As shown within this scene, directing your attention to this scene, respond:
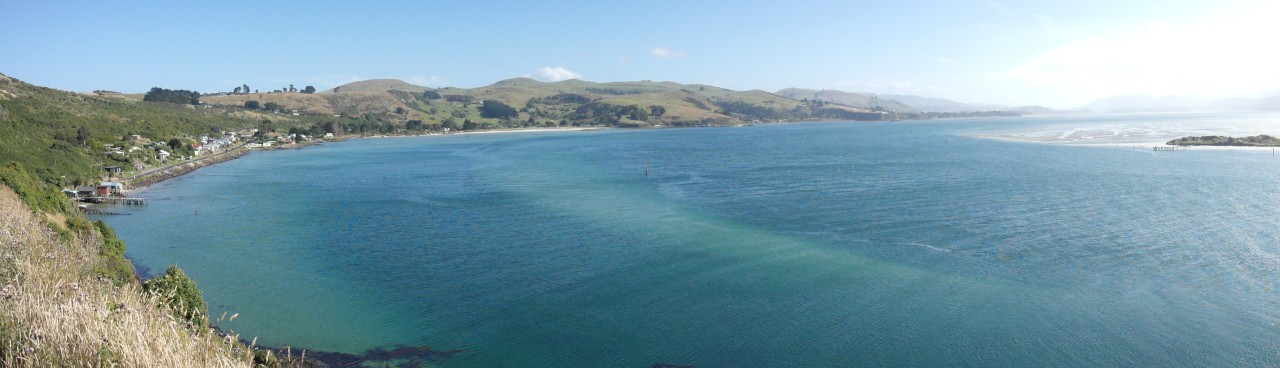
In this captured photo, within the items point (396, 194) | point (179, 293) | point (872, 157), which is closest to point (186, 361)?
point (179, 293)

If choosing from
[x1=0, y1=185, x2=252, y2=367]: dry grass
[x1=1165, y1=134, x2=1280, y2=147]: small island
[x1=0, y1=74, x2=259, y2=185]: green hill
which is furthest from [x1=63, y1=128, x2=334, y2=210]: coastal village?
[x1=1165, y1=134, x2=1280, y2=147]: small island

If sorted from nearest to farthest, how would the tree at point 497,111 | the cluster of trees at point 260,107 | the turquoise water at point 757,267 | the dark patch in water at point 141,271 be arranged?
the turquoise water at point 757,267 → the dark patch in water at point 141,271 → the cluster of trees at point 260,107 → the tree at point 497,111

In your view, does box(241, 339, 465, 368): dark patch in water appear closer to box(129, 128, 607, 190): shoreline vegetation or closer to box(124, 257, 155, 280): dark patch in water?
box(124, 257, 155, 280): dark patch in water

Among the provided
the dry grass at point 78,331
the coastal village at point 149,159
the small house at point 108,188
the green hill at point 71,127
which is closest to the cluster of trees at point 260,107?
the green hill at point 71,127

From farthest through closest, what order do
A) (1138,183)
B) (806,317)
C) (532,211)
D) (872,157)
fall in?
1. (872,157)
2. (1138,183)
3. (532,211)
4. (806,317)

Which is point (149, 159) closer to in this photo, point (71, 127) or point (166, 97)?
point (71, 127)

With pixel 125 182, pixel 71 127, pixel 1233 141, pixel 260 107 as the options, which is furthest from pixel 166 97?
pixel 1233 141

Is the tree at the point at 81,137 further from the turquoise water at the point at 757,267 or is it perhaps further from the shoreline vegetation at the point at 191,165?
the turquoise water at the point at 757,267

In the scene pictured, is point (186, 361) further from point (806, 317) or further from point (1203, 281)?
point (1203, 281)
